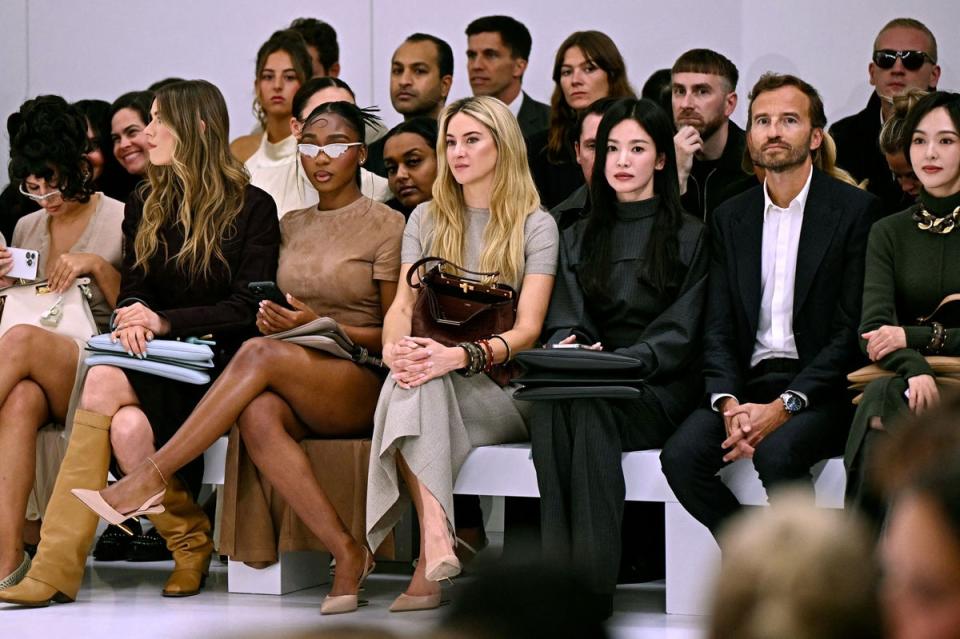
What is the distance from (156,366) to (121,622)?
0.77 meters

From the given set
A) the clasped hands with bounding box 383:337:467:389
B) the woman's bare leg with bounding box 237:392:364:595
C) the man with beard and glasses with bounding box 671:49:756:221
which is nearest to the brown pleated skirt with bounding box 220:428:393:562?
the woman's bare leg with bounding box 237:392:364:595

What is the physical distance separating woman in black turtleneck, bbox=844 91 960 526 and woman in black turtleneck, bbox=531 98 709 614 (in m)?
0.53

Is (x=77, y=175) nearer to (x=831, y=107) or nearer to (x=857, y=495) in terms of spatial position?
(x=857, y=495)

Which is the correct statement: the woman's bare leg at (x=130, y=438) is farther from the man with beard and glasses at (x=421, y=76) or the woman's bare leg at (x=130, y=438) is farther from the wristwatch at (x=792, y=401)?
the man with beard and glasses at (x=421, y=76)

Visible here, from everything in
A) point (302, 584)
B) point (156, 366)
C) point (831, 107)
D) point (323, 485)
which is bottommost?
point (302, 584)

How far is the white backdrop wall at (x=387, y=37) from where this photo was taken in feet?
19.7

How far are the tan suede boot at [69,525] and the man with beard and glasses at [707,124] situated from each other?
202cm

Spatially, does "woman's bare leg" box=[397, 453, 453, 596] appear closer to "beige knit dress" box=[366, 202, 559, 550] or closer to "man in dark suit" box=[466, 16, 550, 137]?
"beige knit dress" box=[366, 202, 559, 550]

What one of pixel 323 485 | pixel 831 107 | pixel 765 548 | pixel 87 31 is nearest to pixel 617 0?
pixel 831 107

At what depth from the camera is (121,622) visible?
3740 mm

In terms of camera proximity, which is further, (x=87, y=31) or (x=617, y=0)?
(x=87, y=31)

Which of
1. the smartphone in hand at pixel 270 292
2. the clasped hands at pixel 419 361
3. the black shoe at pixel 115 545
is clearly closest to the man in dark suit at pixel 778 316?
the clasped hands at pixel 419 361

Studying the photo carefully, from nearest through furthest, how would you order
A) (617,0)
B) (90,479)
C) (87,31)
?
(90,479) < (617,0) < (87,31)

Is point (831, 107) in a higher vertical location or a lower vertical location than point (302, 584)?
higher
